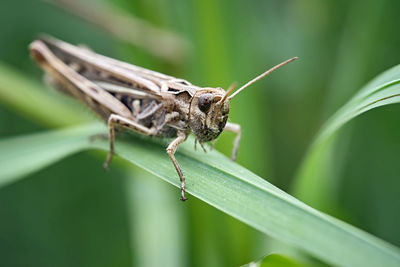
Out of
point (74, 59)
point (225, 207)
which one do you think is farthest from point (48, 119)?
point (225, 207)

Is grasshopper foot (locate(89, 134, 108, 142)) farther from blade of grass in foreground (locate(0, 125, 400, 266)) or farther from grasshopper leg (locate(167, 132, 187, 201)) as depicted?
grasshopper leg (locate(167, 132, 187, 201))

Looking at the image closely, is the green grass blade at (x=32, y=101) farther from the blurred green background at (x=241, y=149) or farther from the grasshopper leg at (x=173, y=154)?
the grasshopper leg at (x=173, y=154)

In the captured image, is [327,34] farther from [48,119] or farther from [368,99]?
[48,119]

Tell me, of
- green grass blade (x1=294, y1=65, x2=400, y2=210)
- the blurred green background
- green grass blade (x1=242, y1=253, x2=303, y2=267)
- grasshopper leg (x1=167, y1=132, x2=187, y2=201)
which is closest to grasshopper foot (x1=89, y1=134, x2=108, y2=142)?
the blurred green background

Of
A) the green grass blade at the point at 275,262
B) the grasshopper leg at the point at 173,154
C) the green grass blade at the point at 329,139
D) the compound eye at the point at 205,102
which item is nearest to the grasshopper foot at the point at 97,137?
the grasshopper leg at the point at 173,154

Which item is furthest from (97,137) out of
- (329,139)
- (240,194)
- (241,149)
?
(329,139)

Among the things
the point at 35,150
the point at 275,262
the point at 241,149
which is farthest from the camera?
the point at 241,149

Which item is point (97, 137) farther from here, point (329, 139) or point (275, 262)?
point (275, 262)
